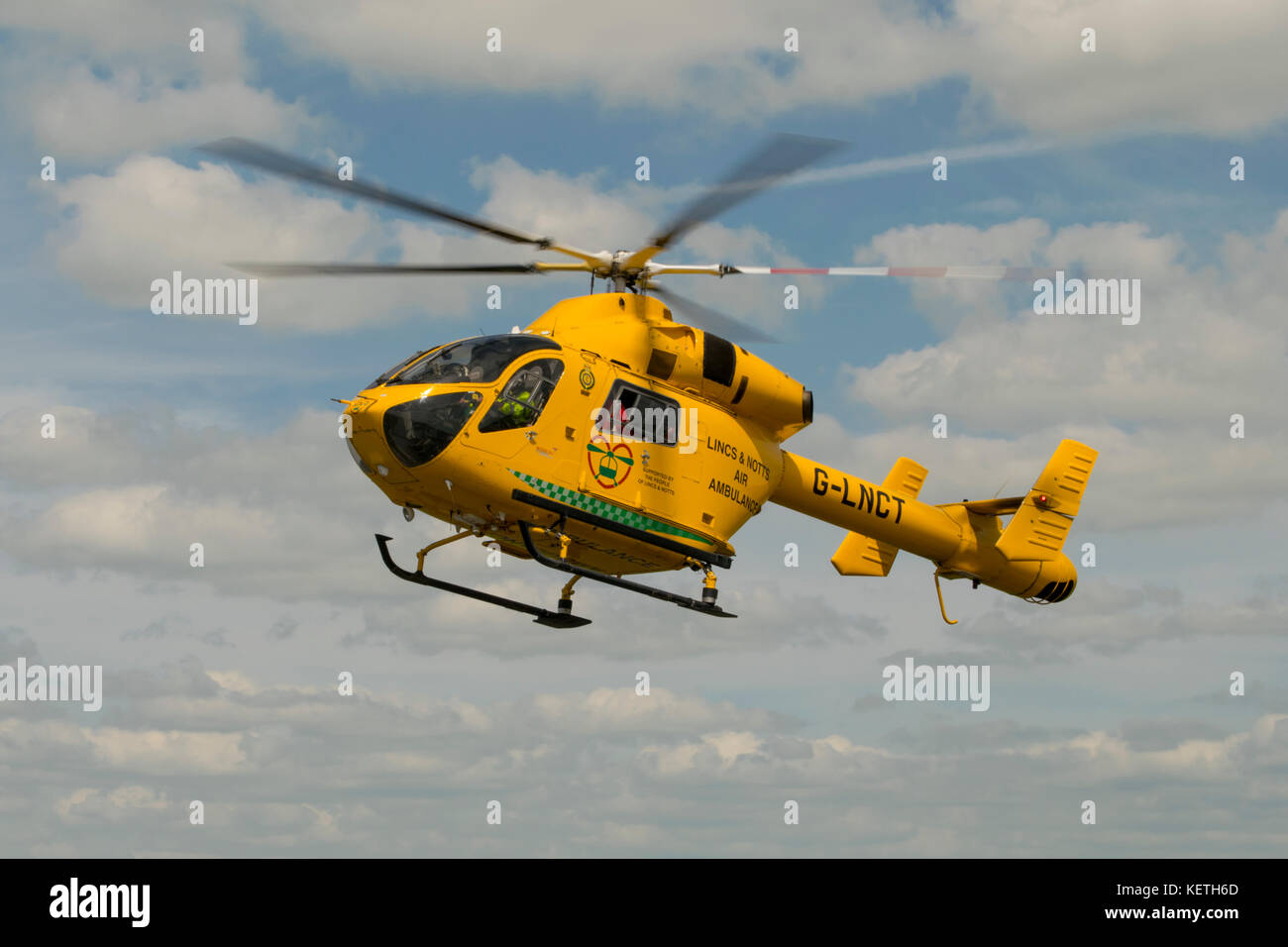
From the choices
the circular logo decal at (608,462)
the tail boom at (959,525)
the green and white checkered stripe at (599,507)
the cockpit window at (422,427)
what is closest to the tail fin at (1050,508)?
the tail boom at (959,525)

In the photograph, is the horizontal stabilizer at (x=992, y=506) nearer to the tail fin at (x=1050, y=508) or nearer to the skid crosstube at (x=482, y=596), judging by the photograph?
the tail fin at (x=1050, y=508)

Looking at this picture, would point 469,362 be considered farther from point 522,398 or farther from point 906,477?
point 906,477

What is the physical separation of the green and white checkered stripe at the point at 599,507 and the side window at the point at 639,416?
52.7 inches

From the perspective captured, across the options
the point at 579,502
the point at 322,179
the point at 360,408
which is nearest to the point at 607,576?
the point at 579,502

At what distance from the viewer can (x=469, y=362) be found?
24281 millimetres

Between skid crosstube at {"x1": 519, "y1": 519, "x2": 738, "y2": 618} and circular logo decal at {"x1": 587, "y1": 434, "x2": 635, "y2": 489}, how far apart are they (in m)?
1.59

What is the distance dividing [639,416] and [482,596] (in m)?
4.38

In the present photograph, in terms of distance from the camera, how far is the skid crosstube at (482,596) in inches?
1013

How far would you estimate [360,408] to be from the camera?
77.8 feet

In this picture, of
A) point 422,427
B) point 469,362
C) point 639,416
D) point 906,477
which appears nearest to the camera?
point 422,427

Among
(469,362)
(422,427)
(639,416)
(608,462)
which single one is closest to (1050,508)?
(639,416)
